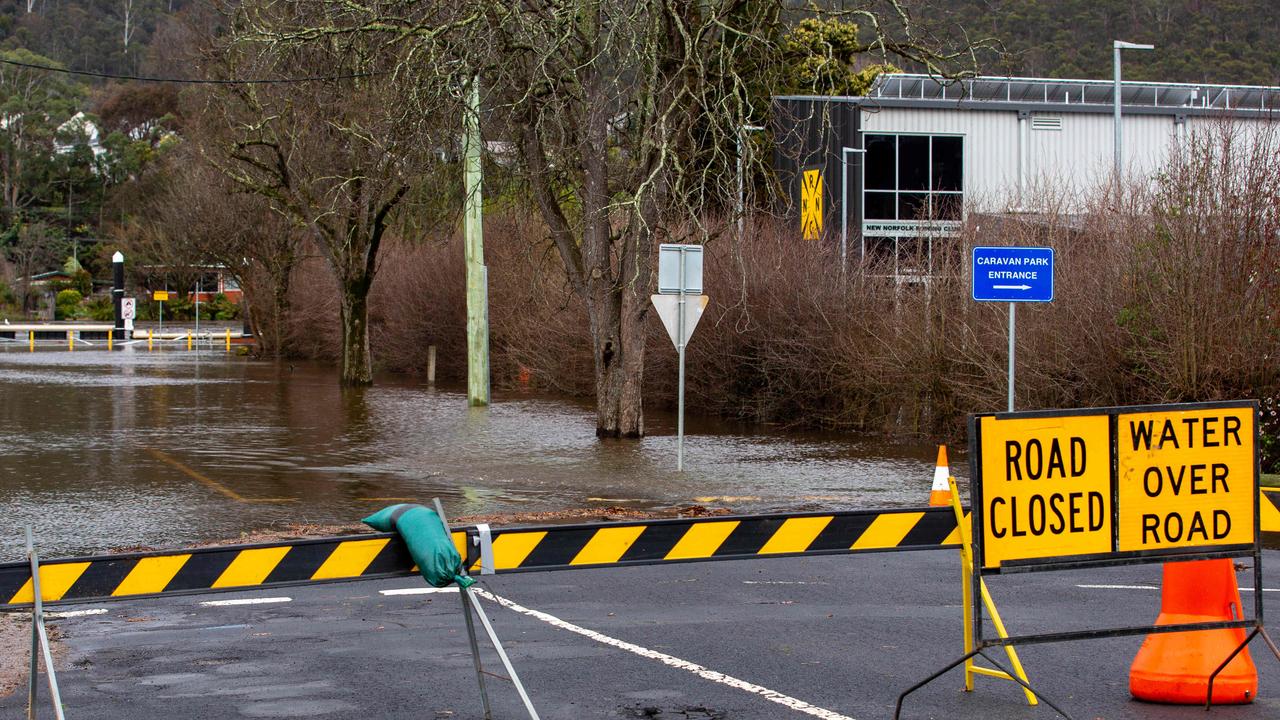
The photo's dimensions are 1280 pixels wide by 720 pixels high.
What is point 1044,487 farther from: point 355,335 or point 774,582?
A: point 355,335

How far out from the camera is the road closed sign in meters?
6.45

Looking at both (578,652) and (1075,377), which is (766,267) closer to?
(1075,377)

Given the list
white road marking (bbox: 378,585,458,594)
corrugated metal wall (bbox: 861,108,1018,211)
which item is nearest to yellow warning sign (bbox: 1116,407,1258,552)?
white road marking (bbox: 378,585,458,594)

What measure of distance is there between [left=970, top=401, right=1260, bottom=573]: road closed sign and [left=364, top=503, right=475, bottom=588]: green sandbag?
7.35ft

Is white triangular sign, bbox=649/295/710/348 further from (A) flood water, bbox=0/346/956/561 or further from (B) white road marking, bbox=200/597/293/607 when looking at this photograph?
(B) white road marking, bbox=200/597/293/607

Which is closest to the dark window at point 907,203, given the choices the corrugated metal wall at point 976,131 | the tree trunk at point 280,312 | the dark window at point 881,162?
the dark window at point 881,162

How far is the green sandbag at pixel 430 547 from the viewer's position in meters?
5.71

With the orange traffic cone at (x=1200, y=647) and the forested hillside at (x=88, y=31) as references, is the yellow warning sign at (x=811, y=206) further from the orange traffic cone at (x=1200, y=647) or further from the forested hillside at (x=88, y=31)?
the forested hillside at (x=88, y=31)

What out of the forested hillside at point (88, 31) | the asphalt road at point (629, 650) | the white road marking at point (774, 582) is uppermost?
the forested hillside at point (88, 31)

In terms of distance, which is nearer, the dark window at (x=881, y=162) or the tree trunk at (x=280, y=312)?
the dark window at (x=881, y=162)

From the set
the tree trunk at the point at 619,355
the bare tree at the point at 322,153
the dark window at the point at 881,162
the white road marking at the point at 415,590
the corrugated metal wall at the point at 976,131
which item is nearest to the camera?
the white road marking at the point at 415,590

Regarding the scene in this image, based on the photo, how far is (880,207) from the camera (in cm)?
4200

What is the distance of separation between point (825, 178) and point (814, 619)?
3164cm

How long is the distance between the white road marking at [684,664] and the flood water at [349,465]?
5.11 m
